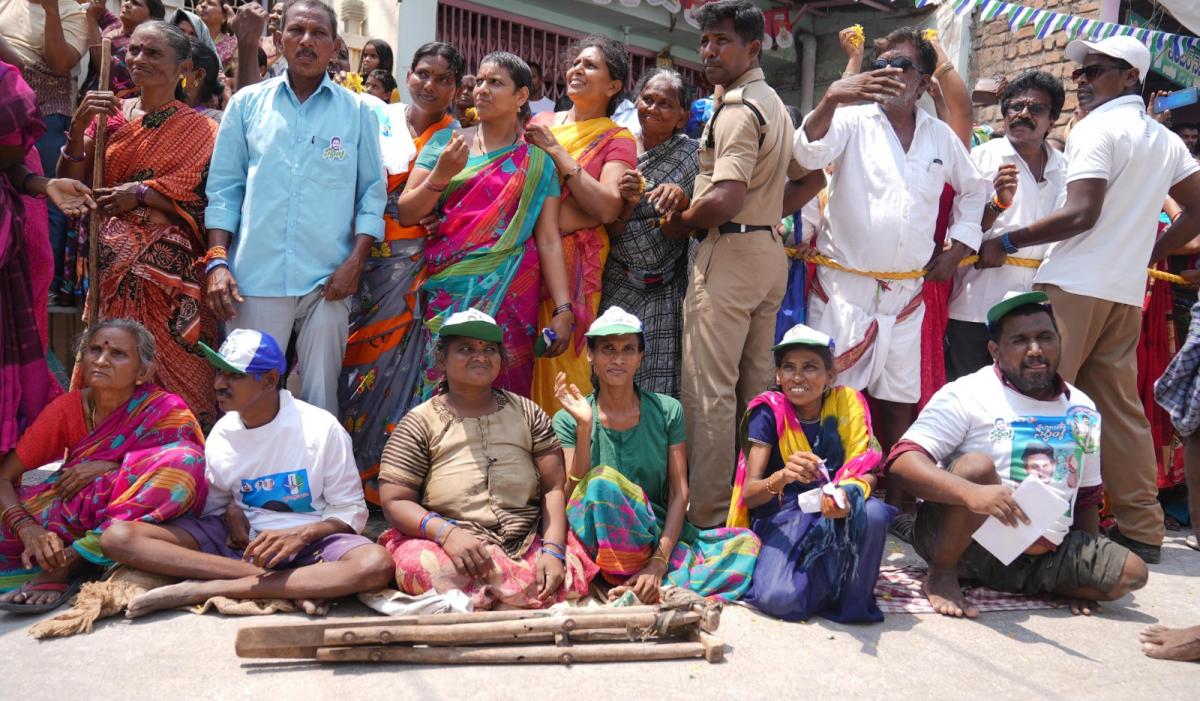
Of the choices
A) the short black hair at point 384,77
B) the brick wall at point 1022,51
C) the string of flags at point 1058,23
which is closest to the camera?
the short black hair at point 384,77

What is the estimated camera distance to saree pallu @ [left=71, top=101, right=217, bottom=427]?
4.21 m

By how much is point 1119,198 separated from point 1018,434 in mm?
1512

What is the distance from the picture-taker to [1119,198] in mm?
4582

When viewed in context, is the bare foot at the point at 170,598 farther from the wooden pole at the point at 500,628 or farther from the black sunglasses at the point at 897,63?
the black sunglasses at the point at 897,63

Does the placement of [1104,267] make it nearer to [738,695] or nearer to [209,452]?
[738,695]

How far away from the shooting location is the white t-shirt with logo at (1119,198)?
4.51 meters

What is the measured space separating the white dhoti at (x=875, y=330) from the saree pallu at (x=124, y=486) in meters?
2.74

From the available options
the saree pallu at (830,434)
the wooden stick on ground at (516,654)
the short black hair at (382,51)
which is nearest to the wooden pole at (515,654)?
the wooden stick on ground at (516,654)

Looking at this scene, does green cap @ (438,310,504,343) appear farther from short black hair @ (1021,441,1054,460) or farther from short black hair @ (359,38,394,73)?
short black hair @ (359,38,394,73)

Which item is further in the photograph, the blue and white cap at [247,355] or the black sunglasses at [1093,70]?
the black sunglasses at [1093,70]

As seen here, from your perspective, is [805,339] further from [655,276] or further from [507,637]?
[507,637]

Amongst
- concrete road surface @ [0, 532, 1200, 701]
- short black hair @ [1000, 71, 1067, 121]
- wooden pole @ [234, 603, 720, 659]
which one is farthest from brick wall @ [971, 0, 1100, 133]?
wooden pole @ [234, 603, 720, 659]

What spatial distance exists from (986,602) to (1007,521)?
0.55 m

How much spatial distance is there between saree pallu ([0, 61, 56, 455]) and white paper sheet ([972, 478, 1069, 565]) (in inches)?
146
